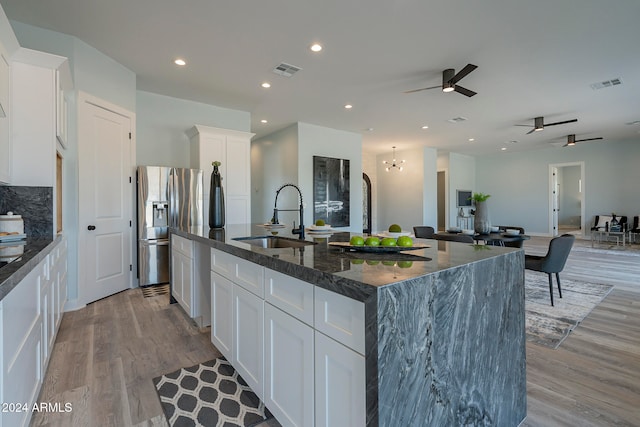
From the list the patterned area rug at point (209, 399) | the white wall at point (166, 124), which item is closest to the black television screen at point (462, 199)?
the white wall at point (166, 124)

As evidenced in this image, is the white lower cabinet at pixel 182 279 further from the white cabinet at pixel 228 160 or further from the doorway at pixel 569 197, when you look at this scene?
the doorway at pixel 569 197

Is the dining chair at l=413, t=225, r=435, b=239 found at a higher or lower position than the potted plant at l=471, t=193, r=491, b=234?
lower

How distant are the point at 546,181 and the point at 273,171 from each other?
28.5 feet

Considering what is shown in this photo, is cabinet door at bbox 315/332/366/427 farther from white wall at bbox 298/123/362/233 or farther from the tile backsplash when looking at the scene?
white wall at bbox 298/123/362/233

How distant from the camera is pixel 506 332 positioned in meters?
1.45

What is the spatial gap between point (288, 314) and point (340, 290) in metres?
0.40

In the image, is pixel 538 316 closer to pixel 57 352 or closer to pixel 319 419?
pixel 319 419

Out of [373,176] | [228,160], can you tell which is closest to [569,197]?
[373,176]

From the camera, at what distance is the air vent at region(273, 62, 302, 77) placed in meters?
3.86

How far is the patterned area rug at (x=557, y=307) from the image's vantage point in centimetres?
264

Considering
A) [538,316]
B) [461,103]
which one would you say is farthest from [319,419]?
[461,103]

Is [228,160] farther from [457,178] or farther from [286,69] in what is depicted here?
[457,178]

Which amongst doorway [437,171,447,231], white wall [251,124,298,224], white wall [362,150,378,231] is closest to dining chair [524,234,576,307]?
white wall [251,124,298,224]

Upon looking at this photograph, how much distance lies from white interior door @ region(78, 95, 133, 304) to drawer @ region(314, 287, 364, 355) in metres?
3.44
